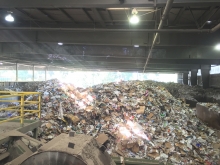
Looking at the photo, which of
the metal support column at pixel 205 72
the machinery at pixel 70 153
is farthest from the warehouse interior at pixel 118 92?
the metal support column at pixel 205 72

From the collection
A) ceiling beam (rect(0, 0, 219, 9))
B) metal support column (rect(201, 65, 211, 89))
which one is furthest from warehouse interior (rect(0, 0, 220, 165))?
metal support column (rect(201, 65, 211, 89))

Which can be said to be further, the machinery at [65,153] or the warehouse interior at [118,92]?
the warehouse interior at [118,92]

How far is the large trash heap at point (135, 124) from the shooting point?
21.5 feet

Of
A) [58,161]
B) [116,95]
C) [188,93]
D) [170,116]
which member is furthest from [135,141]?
[188,93]

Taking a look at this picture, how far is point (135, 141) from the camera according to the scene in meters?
6.71

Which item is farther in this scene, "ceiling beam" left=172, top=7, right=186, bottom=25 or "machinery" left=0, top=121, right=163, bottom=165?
"ceiling beam" left=172, top=7, right=186, bottom=25

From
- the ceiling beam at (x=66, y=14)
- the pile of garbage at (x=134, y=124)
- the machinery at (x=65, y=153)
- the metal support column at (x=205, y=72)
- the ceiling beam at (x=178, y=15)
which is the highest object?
the ceiling beam at (x=66, y=14)

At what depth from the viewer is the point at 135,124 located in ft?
26.2

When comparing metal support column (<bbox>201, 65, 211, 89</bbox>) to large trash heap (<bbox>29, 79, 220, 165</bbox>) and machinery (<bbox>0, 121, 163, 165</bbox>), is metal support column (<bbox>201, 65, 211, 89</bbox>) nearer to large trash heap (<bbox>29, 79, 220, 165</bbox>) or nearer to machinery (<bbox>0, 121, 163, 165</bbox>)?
large trash heap (<bbox>29, 79, 220, 165</bbox>)

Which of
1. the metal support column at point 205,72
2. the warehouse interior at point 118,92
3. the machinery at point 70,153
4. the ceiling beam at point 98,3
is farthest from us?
the metal support column at point 205,72

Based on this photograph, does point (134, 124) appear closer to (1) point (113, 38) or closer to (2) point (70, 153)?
(1) point (113, 38)

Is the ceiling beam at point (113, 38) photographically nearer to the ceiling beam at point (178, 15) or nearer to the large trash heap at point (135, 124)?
the ceiling beam at point (178, 15)

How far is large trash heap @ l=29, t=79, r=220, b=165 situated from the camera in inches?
257

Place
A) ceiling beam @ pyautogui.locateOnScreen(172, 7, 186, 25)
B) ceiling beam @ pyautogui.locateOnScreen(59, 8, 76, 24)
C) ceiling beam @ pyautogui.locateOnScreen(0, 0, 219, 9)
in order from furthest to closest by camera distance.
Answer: ceiling beam @ pyautogui.locateOnScreen(59, 8, 76, 24)
ceiling beam @ pyautogui.locateOnScreen(172, 7, 186, 25)
ceiling beam @ pyautogui.locateOnScreen(0, 0, 219, 9)
